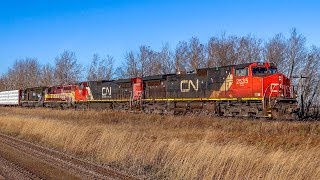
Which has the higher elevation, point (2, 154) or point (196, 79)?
point (196, 79)

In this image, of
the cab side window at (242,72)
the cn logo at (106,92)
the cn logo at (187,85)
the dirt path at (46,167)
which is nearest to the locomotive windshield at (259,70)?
the cab side window at (242,72)

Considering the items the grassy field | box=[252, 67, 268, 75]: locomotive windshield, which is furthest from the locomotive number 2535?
the grassy field

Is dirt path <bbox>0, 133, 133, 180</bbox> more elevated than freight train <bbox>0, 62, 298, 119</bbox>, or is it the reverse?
freight train <bbox>0, 62, 298, 119</bbox>

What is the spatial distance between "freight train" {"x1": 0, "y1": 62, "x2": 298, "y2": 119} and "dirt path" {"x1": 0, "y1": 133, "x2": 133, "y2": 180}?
1148 cm

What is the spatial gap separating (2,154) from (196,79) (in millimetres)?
14343

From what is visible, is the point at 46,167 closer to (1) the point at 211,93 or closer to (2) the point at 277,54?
(1) the point at 211,93

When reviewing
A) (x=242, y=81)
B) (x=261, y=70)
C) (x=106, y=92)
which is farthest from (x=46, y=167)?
(x=106, y=92)

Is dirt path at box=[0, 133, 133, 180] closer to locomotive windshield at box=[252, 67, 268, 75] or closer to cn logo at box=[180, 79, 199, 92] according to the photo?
locomotive windshield at box=[252, 67, 268, 75]

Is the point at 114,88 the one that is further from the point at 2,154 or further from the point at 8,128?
the point at 2,154

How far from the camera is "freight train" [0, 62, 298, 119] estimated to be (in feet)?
57.1

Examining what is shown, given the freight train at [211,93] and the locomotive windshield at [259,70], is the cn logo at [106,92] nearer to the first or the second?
the freight train at [211,93]

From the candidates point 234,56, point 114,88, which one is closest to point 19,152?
point 114,88

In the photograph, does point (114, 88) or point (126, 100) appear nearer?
point (126, 100)

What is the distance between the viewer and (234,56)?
4088 cm
